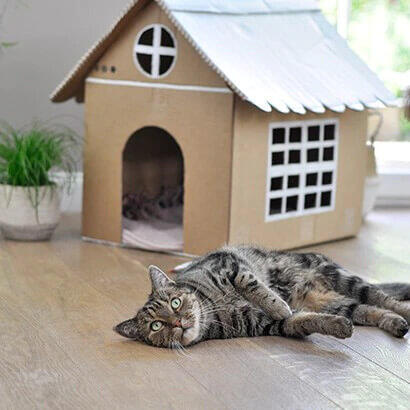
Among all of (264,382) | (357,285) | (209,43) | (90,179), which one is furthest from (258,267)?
(90,179)

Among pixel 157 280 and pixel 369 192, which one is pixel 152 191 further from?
pixel 157 280

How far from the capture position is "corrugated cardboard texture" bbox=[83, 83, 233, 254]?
3.07 metres

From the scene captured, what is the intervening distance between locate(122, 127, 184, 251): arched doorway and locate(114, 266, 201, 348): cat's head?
3.37 ft

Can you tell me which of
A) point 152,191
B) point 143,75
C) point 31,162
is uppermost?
point 143,75

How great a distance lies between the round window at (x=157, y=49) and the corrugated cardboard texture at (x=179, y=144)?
0.07 metres

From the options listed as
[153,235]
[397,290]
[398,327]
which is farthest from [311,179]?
[398,327]

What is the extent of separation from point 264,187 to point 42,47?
1.18 meters

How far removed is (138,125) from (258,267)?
956mm

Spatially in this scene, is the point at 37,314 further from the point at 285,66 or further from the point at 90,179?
the point at 285,66

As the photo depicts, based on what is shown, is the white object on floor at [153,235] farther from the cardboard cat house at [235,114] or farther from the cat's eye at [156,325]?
the cat's eye at [156,325]

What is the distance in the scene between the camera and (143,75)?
3.22 m

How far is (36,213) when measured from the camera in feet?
10.8

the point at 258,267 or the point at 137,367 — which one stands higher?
the point at 258,267

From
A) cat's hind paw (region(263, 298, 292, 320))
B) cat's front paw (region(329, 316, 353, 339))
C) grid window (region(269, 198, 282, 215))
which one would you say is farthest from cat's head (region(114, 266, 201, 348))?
grid window (region(269, 198, 282, 215))
